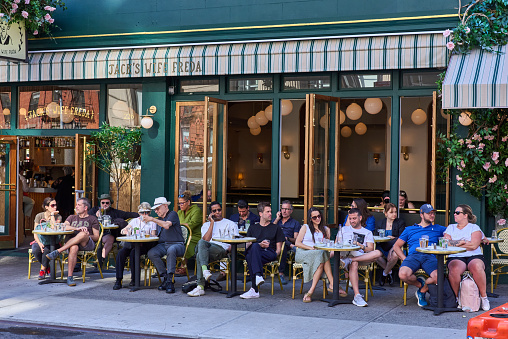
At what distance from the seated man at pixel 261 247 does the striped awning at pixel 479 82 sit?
3003mm

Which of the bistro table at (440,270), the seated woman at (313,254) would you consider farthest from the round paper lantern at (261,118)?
the bistro table at (440,270)

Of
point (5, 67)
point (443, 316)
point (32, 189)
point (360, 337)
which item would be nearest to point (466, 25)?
point (443, 316)

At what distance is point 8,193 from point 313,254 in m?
7.39

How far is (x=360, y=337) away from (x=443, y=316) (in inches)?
64.0

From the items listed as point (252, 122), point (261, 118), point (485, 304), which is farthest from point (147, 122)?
point (485, 304)

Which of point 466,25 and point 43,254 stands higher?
point 466,25

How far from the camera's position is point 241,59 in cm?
1202

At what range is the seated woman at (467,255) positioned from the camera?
8938mm

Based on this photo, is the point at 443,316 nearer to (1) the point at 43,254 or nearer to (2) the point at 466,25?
(2) the point at 466,25

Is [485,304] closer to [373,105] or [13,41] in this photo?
[373,105]

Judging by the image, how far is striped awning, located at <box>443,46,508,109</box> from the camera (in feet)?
32.4

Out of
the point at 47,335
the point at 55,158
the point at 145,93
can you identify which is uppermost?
the point at 145,93

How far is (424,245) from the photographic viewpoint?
895 centimetres

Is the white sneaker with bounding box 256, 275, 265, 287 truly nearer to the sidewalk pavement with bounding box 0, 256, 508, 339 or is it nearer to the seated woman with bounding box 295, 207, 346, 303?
the sidewalk pavement with bounding box 0, 256, 508, 339
